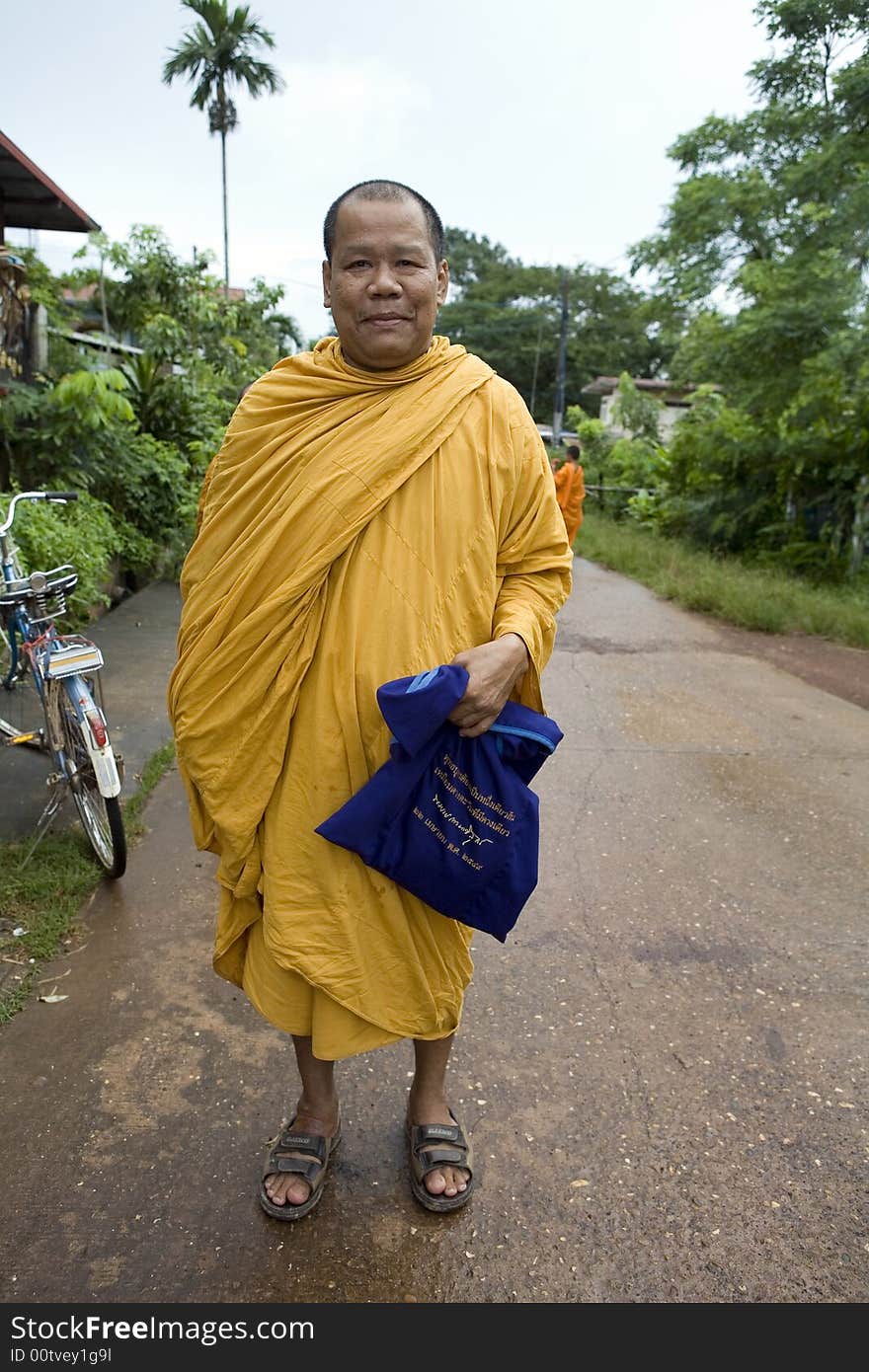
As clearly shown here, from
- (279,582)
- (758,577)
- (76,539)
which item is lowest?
(758,577)

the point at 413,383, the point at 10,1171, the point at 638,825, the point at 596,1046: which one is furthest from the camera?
the point at 638,825

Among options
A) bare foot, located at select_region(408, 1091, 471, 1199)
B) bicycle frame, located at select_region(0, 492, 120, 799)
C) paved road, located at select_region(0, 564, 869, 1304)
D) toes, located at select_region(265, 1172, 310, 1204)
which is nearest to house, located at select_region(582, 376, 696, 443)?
paved road, located at select_region(0, 564, 869, 1304)

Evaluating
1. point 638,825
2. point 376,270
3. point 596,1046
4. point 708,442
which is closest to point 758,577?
point 708,442

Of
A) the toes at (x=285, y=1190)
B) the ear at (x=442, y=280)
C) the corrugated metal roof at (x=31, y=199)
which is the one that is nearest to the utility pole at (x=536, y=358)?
the corrugated metal roof at (x=31, y=199)

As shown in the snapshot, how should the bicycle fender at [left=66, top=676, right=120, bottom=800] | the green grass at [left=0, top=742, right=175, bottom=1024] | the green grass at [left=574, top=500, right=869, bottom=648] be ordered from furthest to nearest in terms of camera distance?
the green grass at [left=574, top=500, right=869, bottom=648] < the bicycle fender at [left=66, top=676, right=120, bottom=800] < the green grass at [left=0, top=742, right=175, bottom=1024]

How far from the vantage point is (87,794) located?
11.5ft

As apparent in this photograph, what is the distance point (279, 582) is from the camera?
186 centimetres

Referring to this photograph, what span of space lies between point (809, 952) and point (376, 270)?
2.58m

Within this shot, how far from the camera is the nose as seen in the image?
1.87 meters

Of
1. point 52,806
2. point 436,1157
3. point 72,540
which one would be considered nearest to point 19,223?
point 72,540

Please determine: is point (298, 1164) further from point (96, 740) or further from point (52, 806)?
point (52, 806)

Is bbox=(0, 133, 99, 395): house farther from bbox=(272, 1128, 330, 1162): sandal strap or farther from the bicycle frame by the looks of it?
bbox=(272, 1128, 330, 1162): sandal strap

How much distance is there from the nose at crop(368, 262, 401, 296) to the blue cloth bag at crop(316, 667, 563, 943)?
29.5 inches
